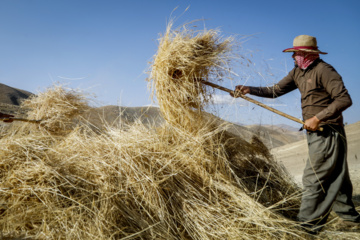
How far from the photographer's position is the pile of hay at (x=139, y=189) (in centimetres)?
164

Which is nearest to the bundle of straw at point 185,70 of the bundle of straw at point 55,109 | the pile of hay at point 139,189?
the pile of hay at point 139,189

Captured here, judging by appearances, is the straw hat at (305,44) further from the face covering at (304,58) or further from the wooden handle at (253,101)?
the wooden handle at (253,101)

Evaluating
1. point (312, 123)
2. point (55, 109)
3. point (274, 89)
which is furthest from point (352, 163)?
point (55, 109)

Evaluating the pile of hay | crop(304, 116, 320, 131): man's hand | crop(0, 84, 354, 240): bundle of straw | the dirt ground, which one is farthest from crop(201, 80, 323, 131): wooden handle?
the dirt ground

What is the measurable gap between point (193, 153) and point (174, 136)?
0.28 metres

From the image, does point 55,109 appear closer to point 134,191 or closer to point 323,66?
point 134,191

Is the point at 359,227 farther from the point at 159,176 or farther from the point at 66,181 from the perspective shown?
the point at 66,181

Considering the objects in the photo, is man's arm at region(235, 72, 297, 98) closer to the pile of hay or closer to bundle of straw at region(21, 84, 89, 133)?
the pile of hay

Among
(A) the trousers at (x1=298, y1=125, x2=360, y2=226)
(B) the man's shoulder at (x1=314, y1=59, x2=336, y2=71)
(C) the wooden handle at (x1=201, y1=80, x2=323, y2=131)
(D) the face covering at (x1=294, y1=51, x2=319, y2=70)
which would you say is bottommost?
(A) the trousers at (x1=298, y1=125, x2=360, y2=226)

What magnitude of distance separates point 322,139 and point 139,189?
152 centimetres

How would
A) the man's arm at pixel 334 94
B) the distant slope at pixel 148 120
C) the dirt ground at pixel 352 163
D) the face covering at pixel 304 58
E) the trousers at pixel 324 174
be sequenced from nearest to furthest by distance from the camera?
the man's arm at pixel 334 94 < the trousers at pixel 324 174 < the face covering at pixel 304 58 < the distant slope at pixel 148 120 < the dirt ground at pixel 352 163

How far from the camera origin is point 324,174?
203cm

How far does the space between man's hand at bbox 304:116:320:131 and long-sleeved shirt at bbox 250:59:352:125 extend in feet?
0.09

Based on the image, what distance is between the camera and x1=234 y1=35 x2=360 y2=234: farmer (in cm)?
199
